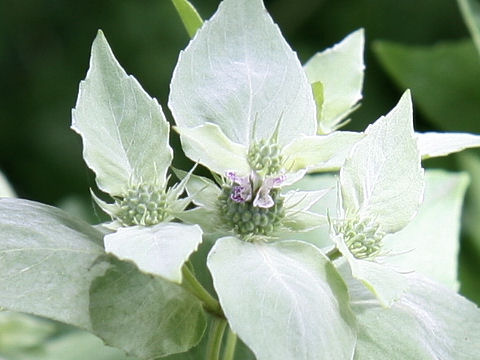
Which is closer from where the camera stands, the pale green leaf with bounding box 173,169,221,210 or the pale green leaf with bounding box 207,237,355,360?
the pale green leaf with bounding box 207,237,355,360

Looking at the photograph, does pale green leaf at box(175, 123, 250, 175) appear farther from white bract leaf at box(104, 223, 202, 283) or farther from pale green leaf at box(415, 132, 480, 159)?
pale green leaf at box(415, 132, 480, 159)

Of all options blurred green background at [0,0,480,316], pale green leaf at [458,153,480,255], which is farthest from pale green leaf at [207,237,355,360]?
blurred green background at [0,0,480,316]

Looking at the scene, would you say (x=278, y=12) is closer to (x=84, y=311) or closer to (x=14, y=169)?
(x=14, y=169)

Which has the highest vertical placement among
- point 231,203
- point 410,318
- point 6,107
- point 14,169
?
point 231,203

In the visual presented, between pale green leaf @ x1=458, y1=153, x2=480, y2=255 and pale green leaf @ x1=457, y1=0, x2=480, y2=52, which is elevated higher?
pale green leaf @ x1=457, y1=0, x2=480, y2=52

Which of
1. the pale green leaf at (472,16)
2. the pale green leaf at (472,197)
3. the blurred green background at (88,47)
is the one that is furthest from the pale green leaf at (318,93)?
the blurred green background at (88,47)

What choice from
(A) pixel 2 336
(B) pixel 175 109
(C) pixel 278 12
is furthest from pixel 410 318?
(C) pixel 278 12
